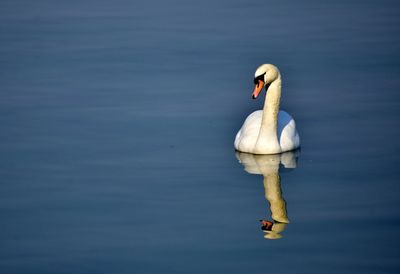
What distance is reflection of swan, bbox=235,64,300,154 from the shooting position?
15.5 meters

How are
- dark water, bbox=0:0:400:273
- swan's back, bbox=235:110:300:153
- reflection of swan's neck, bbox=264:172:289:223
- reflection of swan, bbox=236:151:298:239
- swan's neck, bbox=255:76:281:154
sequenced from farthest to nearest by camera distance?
swan's back, bbox=235:110:300:153, swan's neck, bbox=255:76:281:154, reflection of swan's neck, bbox=264:172:289:223, reflection of swan, bbox=236:151:298:239, dark water, bbox=0:0:400:273

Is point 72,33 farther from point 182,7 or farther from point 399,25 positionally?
point 399,25

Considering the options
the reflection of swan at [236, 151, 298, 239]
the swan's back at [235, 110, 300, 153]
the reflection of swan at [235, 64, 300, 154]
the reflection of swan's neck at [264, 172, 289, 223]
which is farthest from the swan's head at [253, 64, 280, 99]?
the reflection of swan's neck at [264, 172, 289, 223]

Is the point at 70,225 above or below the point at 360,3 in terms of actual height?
below

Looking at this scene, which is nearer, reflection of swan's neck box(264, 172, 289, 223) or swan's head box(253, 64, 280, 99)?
reflection of swan's neck box(264, 172, 289, 223)

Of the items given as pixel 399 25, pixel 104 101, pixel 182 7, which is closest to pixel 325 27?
pixel 399 25

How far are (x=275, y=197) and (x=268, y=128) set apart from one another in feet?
6.57

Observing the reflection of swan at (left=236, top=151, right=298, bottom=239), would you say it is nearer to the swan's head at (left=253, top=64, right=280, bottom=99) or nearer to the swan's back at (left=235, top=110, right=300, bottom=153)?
the swan's back at (left=235, top=110, right=300, bottom=153)

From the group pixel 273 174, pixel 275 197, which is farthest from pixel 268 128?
pixel 275 197

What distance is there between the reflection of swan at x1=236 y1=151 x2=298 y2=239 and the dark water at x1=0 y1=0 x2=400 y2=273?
4.4 inches

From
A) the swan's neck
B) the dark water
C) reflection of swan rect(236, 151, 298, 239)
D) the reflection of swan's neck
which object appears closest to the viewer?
the dark water

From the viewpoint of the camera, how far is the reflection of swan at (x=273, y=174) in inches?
501

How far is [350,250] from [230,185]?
106 inches

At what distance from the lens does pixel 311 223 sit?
12609 millimetres
